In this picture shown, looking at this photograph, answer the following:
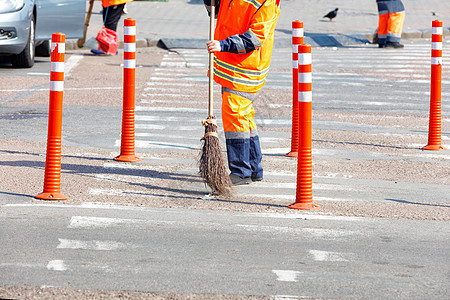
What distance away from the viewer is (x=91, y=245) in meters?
5.34

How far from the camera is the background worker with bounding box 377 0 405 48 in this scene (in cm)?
2020

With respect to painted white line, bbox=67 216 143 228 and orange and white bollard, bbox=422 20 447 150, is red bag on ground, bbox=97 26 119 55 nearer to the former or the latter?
orange and white bollard, bbox=422 20 447 150

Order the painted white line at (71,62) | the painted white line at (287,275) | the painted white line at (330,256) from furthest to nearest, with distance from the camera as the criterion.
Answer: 1. the painted white line at (71,62)
2. the painted white line at (330,256)
3. the painted white line at (287,275)

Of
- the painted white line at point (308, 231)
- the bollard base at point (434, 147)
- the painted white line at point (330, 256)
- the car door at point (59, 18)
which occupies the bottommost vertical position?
the painted white line at point (330, 256)

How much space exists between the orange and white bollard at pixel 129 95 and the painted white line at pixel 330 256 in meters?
3.37

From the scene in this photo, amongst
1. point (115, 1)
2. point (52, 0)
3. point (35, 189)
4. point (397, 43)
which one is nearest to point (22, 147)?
point (35, 189)

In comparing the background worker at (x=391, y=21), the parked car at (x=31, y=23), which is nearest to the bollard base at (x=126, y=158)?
the parked car at (x=31, y=23)

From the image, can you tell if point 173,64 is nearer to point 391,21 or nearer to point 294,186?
point 391,21

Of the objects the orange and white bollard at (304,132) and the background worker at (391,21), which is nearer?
the orange and white bollard at (304,132)

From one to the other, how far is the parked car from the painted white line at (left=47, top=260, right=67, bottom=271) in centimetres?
942

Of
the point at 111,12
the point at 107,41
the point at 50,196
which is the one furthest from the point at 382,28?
the point at 50,196

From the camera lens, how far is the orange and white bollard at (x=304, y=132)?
21.4ft

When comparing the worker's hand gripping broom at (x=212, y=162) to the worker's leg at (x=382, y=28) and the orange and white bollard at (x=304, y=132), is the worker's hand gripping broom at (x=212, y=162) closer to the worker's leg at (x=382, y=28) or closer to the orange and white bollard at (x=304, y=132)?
the orange and white bollard at (x=304, y=132)

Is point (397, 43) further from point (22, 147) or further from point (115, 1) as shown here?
point (22, 147)
